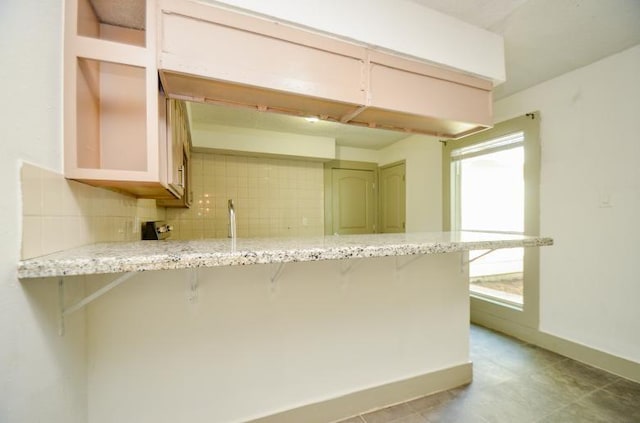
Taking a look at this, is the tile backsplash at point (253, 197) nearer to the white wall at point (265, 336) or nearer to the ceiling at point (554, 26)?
the white wall at point (265, 336)

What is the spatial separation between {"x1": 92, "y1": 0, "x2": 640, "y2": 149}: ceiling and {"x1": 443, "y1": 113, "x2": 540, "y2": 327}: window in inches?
18.0

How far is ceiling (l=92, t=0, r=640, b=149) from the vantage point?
4.68 feet

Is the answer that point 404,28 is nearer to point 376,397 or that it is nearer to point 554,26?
point 554,26

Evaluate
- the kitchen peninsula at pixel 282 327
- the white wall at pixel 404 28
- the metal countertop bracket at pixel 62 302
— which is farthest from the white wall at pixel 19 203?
the white wall at pixel 404 28

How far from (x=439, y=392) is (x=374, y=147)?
3.37 m

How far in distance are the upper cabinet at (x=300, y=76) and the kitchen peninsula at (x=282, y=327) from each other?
0.72 meters

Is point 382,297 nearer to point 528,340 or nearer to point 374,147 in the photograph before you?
point 528,340

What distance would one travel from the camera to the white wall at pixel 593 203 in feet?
6.02

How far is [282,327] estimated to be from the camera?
53.8 inches

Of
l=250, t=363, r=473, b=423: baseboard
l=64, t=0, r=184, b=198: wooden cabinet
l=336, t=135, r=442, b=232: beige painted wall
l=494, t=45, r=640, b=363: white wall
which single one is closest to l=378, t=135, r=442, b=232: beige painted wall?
l=336, t=135, r=442, b=232: beige painted wall

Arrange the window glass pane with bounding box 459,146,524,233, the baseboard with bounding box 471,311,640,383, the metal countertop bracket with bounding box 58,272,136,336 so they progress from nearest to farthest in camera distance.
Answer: the metal countertop bracket with bounding box 58,272,136,336 < the baseboard with bounding box 471,311,640,383 < the window glass pane with bounding box 459,146,524,233

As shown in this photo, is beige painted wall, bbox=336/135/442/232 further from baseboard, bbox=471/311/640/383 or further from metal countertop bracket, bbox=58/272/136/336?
metal countertop bracket, bbox=58/272/136/336

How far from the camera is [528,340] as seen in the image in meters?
2.38

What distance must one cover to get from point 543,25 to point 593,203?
1.42 m
